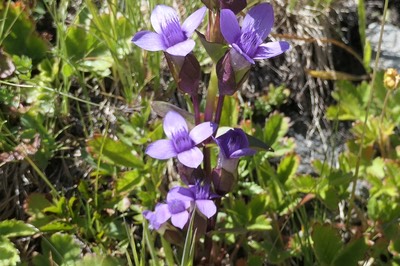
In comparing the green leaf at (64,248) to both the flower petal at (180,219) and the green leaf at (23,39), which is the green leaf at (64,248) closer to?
the flower petal at (180,219)

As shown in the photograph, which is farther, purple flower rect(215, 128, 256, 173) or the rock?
the rock

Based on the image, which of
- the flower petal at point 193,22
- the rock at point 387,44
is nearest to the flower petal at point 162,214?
the flower petal at point 193,22

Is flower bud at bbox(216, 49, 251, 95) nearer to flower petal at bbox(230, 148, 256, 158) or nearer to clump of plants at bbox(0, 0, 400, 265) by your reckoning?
Answer: clump of plants at bbox(0, 0, 400, 265)

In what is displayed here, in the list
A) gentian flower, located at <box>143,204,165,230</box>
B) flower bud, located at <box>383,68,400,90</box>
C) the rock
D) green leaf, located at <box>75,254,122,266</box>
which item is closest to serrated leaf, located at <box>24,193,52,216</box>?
green leaf, located at <box>75,254,122,266</box>

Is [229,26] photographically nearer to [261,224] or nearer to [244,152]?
[244,152]

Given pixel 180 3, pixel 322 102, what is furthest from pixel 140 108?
pixel 322 102

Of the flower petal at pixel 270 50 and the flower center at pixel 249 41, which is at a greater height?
the flower center at pixel 249 41

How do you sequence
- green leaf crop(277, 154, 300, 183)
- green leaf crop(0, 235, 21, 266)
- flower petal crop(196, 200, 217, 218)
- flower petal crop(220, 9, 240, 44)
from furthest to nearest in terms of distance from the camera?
green leaf crop(277, 154, 300, 183)
green leaf crop(0, 235, 21, 266)
flower petal crop(196, 200, 217, 218)
flower petal crop(220, 9, 240, 44)

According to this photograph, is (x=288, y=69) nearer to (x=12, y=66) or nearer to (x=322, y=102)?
(x=322, y=102)
